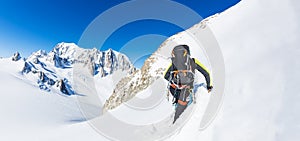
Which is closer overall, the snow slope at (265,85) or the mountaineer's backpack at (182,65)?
the snow slope at (265,85)

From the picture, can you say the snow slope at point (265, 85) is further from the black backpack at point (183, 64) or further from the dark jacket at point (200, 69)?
the black backpack at point (183, 64)

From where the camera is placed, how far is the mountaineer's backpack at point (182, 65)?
8211 millimetres

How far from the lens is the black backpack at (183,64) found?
8.21 meters

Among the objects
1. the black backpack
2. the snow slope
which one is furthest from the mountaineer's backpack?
the snow slope

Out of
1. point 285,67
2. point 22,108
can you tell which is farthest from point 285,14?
point 22,108

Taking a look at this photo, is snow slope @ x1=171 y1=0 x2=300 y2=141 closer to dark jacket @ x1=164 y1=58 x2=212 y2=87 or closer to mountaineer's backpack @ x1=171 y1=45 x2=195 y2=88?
dark jacket @ x1=164 y1=58 x2=212 y2=87

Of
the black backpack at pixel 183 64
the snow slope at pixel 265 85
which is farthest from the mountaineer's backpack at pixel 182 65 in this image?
the snow slope at pixel 265 85

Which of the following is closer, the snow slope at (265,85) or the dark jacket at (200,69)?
the snow slope at (265,85)

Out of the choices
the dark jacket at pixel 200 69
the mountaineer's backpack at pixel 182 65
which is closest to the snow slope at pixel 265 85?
the dark jacket at pixel 200 69

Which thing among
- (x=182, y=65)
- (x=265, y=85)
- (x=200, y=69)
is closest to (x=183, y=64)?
(x=182, y=65)

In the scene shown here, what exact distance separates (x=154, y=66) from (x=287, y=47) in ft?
68.5

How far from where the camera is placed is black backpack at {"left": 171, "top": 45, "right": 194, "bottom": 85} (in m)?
8.21

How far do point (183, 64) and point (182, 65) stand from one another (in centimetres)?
6

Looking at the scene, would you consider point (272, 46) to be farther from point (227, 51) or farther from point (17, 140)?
point (17, 140)
